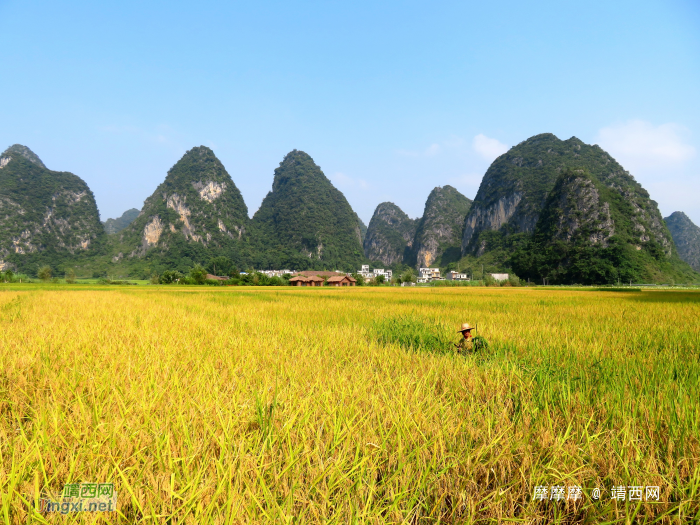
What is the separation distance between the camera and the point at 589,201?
68.4 m

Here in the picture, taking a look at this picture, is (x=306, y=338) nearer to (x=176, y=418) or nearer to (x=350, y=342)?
(x=350, y=342)

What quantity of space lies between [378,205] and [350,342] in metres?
163

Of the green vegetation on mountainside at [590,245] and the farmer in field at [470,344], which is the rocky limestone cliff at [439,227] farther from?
the farmer in field at [470,344]

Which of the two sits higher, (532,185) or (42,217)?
(532,185)

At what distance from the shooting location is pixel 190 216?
313ft

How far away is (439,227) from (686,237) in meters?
87.4

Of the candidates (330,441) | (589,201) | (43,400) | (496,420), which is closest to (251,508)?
(330,441)

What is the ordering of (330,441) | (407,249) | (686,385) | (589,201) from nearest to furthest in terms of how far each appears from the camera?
(330,441)
(686,385)
(589,201)
(407,249)

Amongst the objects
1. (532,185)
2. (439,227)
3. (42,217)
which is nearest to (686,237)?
(532,185)

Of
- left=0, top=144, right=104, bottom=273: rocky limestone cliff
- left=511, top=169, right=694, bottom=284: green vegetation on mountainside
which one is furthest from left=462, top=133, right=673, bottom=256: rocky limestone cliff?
left=0, top=144, right=104, bottom=273: rocky limestone cliff

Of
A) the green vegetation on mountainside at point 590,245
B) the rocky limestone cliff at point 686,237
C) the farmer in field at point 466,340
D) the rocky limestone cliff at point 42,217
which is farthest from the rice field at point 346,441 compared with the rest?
the rocky limestone cliff at point 686,237

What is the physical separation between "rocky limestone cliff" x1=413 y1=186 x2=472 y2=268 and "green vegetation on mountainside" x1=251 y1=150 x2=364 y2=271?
97.3 feet

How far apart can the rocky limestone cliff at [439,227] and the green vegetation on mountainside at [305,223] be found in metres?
29.6

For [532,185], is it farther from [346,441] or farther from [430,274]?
[346,441]
